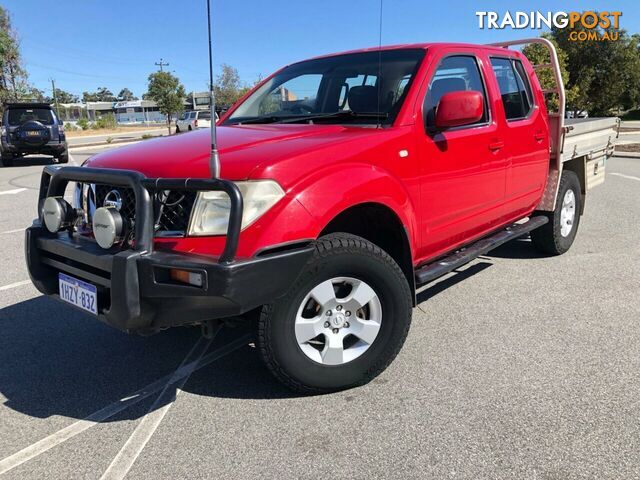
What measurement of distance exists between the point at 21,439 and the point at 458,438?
2056 mm

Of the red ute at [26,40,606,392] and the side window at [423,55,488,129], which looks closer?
the red ute at [26,40,606,392]

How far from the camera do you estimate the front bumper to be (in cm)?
228

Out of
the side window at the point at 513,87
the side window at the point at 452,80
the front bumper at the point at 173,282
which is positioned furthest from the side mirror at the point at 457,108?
the front bumper at the point at 173,282

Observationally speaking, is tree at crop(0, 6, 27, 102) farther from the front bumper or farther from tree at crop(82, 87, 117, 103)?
tree at crop(82, 87, 117, 103)

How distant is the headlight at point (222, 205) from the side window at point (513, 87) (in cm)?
260

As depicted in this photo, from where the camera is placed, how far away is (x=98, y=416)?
9.00 ft

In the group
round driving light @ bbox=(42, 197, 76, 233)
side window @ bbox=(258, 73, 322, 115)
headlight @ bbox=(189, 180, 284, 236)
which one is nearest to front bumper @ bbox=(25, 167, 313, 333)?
headlight @ bbox=(189, 180, 284, 236)

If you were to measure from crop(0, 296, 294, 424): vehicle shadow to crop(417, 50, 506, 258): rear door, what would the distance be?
1391mm

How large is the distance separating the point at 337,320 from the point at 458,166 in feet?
4.79

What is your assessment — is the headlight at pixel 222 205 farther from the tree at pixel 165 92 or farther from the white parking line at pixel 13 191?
the tree at pixel 165 92

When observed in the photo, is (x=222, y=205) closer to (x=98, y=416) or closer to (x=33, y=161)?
(x=98, y=416)

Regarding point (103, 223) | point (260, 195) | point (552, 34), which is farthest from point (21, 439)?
point (552, 34)

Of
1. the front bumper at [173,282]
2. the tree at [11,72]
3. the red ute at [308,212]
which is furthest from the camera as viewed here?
the tree at [11,72]

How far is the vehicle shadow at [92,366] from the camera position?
2914mm
